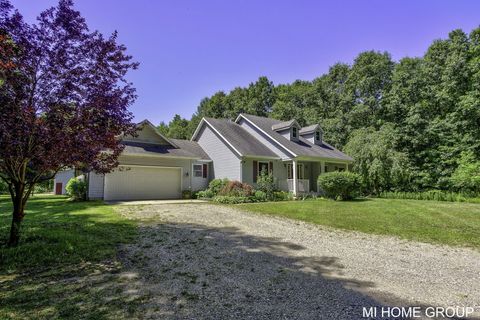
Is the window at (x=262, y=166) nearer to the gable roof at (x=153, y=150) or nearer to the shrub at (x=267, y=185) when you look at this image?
the shrub at (x=267, y=185)

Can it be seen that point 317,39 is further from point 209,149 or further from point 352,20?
point 209,149

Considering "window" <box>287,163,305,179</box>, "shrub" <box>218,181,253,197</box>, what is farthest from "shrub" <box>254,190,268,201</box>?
"window" <box>287,163,305,179</box>

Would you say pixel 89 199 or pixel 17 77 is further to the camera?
pixel 89 199

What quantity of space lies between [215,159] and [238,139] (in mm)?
2450

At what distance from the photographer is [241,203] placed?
652 inches

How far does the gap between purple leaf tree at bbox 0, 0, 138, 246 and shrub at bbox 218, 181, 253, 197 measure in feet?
37.4

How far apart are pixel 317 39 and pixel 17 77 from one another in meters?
17.7

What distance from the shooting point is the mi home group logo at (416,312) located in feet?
11.8

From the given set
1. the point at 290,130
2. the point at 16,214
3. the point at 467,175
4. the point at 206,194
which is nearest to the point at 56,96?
the point at 16,214

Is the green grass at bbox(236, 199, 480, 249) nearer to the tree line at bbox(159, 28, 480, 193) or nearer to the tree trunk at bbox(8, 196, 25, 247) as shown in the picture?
the tree trunk at bbox(8, 196, 25, 247)

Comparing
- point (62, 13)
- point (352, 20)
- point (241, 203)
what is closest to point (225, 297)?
point (62, 13)

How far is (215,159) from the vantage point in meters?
22.4

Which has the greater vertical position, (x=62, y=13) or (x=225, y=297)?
(x=62, y=13)

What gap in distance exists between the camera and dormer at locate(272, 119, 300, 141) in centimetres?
2398
